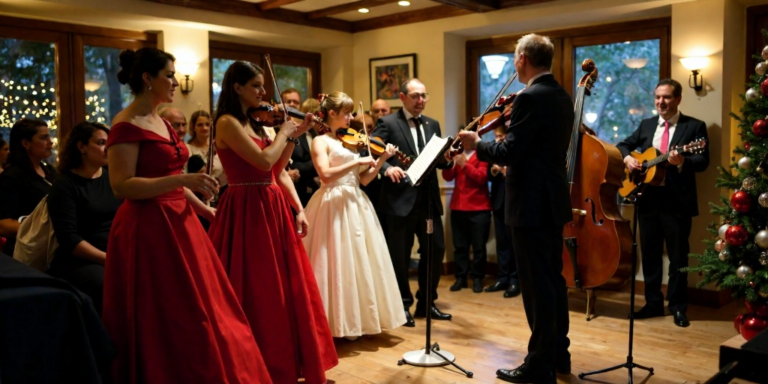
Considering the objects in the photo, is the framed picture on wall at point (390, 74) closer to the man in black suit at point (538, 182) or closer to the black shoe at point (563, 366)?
the man in black suit at point (538, 182)

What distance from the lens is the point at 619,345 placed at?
3803 mm

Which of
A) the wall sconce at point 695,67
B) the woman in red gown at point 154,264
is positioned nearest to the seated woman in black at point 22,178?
the woman in red gown at point 154,264

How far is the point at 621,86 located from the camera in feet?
17.9

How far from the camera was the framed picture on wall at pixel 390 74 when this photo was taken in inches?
244

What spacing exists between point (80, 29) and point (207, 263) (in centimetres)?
372

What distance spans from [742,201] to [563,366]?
1297 millimetres

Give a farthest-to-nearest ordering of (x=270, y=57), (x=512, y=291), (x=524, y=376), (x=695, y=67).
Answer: (x=270, y=57) → (x=512, y=291) → (x=695, y=67) → (x=524, y=376)

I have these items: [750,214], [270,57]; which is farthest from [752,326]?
[270,57]

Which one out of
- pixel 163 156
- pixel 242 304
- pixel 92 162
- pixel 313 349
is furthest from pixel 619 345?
pixel 92 162

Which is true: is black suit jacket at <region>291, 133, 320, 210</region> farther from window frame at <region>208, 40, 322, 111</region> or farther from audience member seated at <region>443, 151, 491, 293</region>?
window frame at <region>208, 40, 322, 111</region>

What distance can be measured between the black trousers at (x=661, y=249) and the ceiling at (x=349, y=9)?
202cm

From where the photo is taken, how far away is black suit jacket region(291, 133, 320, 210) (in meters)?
4.79

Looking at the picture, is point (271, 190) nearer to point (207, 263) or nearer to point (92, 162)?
point (207, 263)

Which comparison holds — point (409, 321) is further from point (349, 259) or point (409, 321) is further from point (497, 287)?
point (497, 287)
